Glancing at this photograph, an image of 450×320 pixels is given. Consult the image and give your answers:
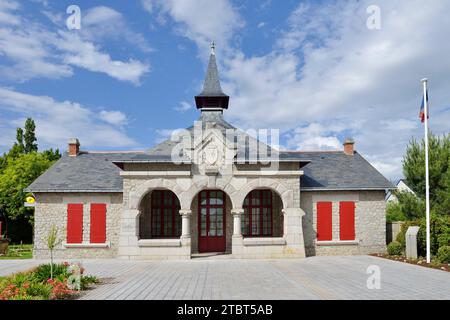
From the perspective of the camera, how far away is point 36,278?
9500 mm

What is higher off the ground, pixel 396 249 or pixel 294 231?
pixel 294 231

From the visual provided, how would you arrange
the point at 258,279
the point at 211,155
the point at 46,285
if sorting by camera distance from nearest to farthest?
the point at 46,285
the point at 258,279
the point at 211,155

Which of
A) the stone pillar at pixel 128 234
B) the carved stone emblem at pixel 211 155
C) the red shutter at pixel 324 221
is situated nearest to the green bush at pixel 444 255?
the red shutter at pixel 324 221

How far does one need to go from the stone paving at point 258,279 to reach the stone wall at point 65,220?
5.07 ft

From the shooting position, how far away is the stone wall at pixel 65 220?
55.8 ft

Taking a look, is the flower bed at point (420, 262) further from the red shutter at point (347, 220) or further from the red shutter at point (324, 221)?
the red shutter at point (324, 221)

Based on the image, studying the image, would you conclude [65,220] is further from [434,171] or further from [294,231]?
[434,171]

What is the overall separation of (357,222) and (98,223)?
12536 mm

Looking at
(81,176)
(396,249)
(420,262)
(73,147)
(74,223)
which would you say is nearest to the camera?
(420,262)

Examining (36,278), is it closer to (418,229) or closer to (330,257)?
(330,257)

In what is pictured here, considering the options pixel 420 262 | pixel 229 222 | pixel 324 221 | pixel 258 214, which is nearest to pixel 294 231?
pixel 324 221

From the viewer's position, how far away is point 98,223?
17.1 m
